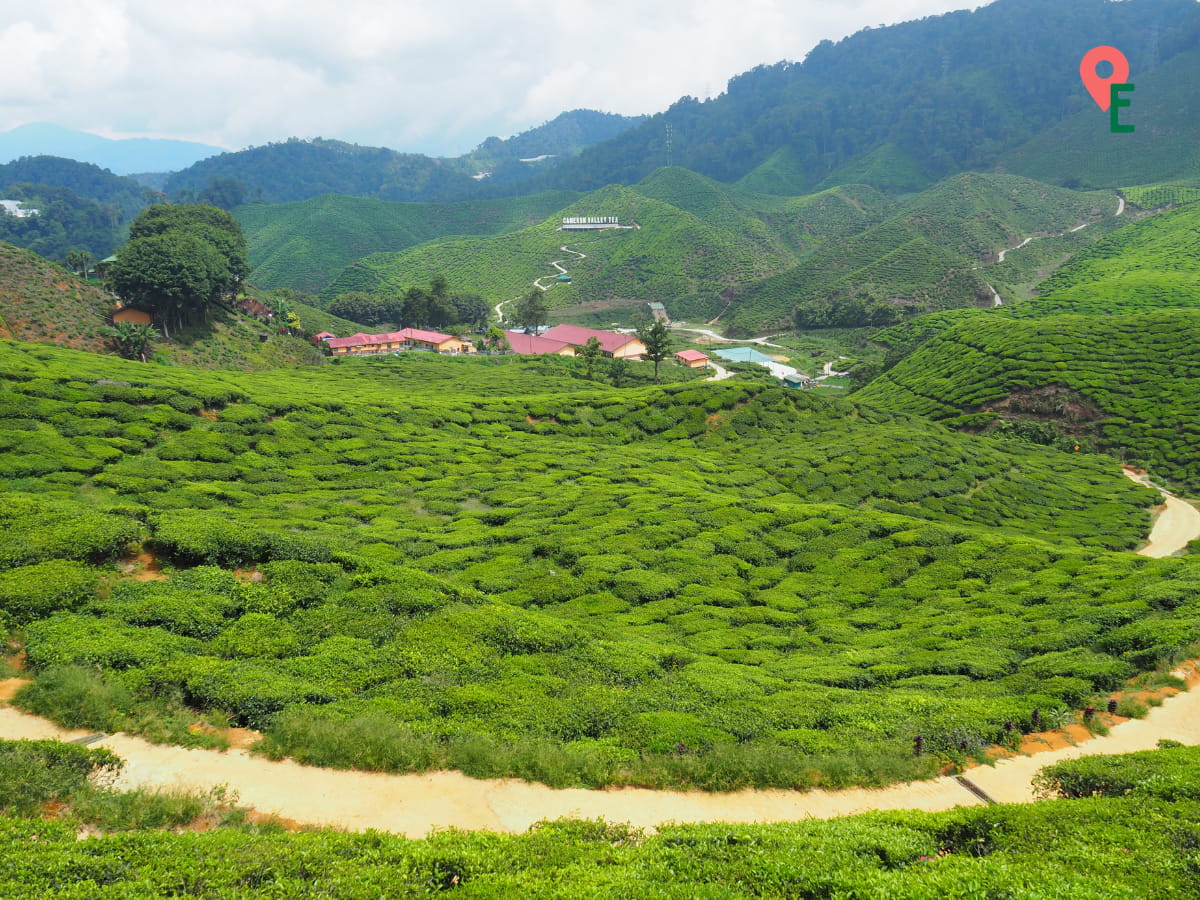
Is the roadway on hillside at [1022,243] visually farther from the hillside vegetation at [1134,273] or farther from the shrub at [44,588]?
the shrub at [44,588]

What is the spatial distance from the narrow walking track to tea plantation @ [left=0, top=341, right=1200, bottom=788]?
31 centimetres

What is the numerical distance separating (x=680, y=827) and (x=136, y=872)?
691cm

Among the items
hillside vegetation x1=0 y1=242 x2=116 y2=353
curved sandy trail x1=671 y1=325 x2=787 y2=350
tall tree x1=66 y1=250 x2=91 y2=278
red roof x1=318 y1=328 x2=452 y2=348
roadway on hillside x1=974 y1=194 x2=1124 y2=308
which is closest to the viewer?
hillside vegetation x1=0 y1=242 x2=116 y2=353

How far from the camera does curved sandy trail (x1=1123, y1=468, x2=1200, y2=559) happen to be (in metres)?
32.6

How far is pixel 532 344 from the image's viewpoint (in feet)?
322

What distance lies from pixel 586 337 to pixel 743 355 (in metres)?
26.3

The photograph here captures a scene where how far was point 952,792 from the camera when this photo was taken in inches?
440

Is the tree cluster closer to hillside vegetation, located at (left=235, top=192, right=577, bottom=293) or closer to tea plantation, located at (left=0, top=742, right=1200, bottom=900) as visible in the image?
tea plantation, located at (left=0, top=742, right=1200, bottom=900)

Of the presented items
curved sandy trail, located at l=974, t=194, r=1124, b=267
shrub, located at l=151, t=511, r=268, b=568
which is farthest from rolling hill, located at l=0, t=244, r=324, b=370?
curved sandy trail, located at l=974, t=194, r=1124, b=267

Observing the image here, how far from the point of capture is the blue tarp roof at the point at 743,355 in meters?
99.0

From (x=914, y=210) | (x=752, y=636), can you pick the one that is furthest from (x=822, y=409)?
(x=914, y=210)

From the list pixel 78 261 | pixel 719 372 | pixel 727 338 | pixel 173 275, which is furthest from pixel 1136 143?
pixel 78 261

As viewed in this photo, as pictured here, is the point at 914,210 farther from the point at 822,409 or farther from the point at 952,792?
the point at 952,792

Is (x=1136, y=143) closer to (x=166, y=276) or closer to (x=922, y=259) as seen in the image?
(x=922, y=259)
